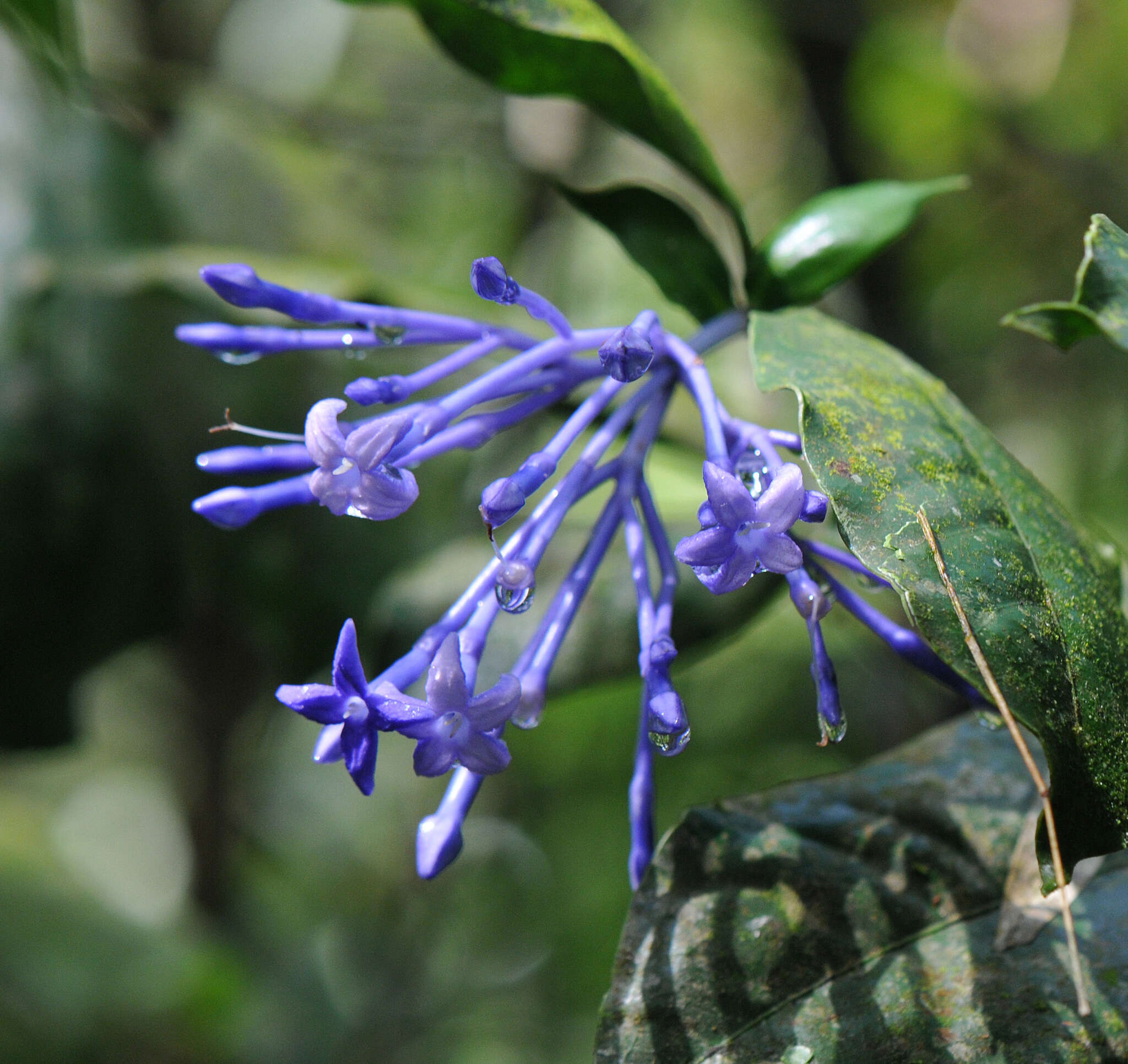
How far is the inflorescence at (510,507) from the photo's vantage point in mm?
537

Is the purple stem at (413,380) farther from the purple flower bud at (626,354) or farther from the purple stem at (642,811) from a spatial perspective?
the purple stem at (642,811)

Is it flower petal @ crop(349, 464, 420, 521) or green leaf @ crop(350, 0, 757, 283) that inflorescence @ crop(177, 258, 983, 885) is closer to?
flower petal @ crop(349, 464, 420, 521)

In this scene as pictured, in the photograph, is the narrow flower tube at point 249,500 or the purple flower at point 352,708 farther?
the narrow flower tube at point 249,500

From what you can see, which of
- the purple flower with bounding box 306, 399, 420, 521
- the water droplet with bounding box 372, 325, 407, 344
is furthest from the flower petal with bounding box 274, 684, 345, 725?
the water droplet with bounding box 372, 325, 407, 344

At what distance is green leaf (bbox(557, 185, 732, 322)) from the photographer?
33.5 inches

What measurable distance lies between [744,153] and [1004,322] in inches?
115

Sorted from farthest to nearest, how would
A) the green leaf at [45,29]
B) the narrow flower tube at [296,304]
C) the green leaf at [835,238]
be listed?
the green leaf at [45,29] < the green leaf at [835,238] < the narrow flower tube at [296,304]

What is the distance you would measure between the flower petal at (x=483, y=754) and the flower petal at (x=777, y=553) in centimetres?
17

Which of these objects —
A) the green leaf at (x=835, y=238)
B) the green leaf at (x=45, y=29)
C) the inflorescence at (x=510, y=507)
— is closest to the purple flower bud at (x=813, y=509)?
the inflorescence at (x=510, y=507)

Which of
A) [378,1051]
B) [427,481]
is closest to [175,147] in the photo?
[427,481]

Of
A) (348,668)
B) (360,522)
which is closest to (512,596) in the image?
(348,668)

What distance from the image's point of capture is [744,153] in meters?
3.32

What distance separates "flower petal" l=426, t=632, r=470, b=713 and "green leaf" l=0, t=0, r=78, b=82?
Result: 2.83 ft

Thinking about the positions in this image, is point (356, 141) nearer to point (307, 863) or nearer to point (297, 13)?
point (297, 13)
